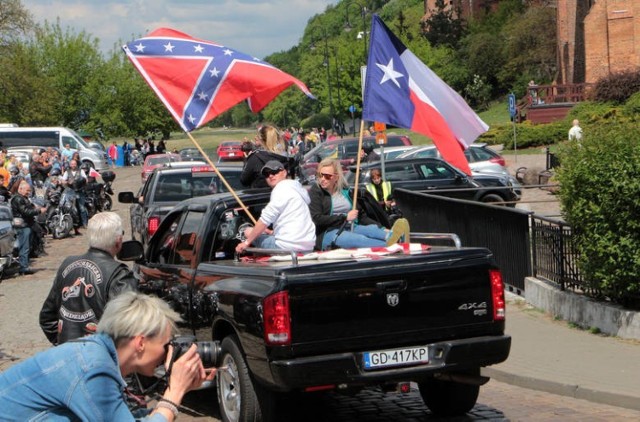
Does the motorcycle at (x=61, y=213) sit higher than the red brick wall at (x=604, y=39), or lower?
lower

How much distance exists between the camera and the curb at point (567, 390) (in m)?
9.13

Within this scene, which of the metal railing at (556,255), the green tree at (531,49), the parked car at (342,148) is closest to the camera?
the metal railing at (556,255)

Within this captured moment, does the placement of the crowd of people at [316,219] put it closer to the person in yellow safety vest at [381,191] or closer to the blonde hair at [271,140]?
the blonde hair at [271,140]

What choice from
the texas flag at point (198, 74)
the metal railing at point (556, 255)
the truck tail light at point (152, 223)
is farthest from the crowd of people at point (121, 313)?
the truck tail light at point (152, 223)

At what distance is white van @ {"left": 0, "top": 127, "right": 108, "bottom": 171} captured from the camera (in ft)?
177

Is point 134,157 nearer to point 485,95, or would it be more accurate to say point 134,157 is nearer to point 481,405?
point 485,95

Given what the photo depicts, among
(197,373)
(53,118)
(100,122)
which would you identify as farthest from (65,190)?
(100,122)

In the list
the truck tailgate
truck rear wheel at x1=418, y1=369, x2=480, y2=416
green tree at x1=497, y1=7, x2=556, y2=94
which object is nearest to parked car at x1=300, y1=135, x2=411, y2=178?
truck rear wheel at x1=418, y1=369, x2=480, y2=416

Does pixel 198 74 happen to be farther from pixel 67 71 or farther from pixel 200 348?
pixel 67 71

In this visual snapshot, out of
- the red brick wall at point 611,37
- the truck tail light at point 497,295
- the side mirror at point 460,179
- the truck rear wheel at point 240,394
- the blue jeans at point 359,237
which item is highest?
the red brick wall at point 611,37

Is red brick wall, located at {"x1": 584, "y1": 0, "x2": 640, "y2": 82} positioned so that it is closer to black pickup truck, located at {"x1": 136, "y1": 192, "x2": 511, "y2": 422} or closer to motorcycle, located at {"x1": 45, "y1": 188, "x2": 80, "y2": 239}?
motorcycle, located at {"x1": 45, "y1": 188, "x2": 80, "y2": 239}

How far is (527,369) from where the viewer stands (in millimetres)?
10422

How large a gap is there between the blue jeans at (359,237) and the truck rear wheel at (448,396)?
137 centimetres

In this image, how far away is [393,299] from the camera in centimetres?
772
